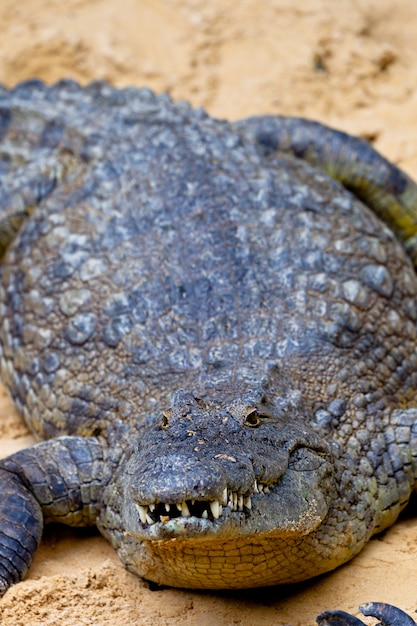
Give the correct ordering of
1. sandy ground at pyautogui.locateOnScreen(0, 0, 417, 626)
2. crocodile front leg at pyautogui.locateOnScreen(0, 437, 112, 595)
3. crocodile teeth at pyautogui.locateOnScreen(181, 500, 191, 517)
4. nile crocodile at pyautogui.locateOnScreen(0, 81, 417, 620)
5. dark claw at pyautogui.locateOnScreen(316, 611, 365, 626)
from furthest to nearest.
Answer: sandy ground at pyautogui.locateOnScreen(0, 0, 417, 626), crocodile front leg at pyautogui.locateOnScreen(0, 437, 112, 595), nile crocodile at pyautogui.locateOnScreen(0, 81, 417, 620), dark claw at pyautogui.locateOnScreen(316, 611, 365, 626), crocodile teeth at pyautogui.locateOnScreen(181, 500, 191, 517)

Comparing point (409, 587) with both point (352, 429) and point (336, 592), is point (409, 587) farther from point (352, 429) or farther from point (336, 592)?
point (352, 429)

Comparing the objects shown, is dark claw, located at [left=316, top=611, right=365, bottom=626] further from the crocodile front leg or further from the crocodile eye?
the crocodile front leg

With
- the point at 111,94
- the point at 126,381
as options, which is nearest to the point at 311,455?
the point at 126,381

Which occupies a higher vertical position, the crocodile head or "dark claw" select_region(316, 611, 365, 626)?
the crocodile head

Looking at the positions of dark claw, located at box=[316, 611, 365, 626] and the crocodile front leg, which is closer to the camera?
dark claw, located at box=[316, 611, 365, 626]

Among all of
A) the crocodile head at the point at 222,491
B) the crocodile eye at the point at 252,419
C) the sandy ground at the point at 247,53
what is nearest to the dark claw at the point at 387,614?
the crocodile head at the point at 222,491

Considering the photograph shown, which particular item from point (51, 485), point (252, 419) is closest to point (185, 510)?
point (252, 419)

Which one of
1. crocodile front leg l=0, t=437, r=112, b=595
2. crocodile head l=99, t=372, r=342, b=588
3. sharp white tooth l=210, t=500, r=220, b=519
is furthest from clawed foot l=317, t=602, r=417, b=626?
crocodile front leg l=0, t=437, r=112, b=595
